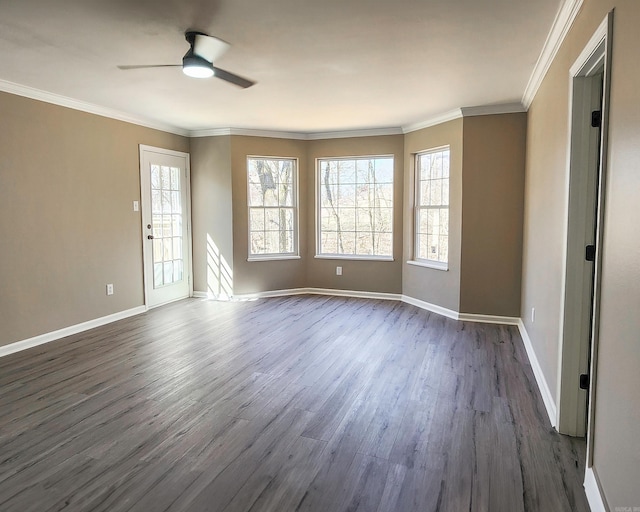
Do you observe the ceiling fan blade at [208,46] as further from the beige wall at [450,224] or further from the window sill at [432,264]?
the window sill at [432,264]

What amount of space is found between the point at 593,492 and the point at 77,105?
5341 millimetres

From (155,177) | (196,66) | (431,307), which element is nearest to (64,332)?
(155,177)

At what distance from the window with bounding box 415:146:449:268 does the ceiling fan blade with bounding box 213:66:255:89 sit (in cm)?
270

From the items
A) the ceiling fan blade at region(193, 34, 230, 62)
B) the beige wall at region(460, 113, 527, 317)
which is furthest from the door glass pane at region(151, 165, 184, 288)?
the beige wall at region(460, 113, 527, 317)

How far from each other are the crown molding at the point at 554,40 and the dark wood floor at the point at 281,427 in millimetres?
2390

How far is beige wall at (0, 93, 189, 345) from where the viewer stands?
4.01 metres

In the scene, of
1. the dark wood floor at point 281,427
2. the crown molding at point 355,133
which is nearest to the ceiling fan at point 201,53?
the dark wood floor at point 281,427

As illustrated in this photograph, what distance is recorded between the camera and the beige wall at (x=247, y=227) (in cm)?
631

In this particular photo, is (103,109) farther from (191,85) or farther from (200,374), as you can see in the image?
(200,374)

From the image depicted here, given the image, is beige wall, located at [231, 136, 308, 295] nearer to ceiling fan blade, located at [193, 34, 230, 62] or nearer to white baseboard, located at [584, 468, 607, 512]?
ceiling fan blade, located at [193, 34, 230, 62]

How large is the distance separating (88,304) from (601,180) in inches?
193

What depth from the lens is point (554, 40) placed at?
9.36 feet

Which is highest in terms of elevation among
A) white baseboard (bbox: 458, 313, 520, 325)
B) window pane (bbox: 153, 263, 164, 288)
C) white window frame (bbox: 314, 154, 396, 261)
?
white window frame (bbox: 314, 154, 396, 261)


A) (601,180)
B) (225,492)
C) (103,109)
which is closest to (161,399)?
(225,492)
